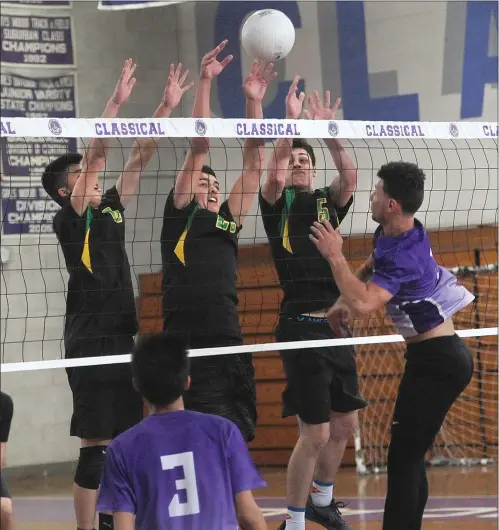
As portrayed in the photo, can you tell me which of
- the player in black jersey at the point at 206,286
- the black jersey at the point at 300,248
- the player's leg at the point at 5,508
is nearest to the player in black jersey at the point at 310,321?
the black jersey at the point at 300,248

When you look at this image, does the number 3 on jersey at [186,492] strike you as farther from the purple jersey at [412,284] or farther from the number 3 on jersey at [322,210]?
the number 3 on jersey at [322,210]

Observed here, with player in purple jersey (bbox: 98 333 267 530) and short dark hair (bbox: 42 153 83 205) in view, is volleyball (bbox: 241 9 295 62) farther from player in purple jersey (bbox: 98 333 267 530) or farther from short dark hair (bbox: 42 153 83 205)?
player in purple jersey (bbox: 98 333 267 530)

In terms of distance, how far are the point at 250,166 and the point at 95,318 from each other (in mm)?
1309

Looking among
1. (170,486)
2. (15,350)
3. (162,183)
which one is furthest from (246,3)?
(170,486)

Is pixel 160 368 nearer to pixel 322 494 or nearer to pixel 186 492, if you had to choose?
pixel 186 492

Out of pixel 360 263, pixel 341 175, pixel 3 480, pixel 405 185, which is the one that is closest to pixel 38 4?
pixel 360 263

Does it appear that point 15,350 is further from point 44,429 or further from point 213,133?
point 213,133

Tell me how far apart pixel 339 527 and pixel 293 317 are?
4.36 feet

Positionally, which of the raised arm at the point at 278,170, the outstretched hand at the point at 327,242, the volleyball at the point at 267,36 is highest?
the volleyball at the point at 267,36

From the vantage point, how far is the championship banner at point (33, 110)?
11445mm

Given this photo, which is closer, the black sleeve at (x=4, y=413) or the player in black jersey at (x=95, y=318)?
the black sleeve at (x=4, y=413)

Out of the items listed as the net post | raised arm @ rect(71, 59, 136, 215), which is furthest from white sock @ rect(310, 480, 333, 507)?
the net post

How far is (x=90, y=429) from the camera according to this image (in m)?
5.89

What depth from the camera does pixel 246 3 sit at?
11.5m
